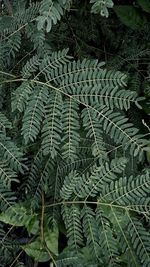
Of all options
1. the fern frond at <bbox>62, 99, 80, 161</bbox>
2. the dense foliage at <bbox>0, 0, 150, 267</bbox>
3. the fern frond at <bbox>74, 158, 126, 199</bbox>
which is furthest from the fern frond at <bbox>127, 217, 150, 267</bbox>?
the fern frond at <bbox>62, 99, 80, 161</bbox>

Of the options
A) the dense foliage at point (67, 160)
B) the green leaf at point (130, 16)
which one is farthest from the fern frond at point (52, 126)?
the green leaf at point (130, 16)

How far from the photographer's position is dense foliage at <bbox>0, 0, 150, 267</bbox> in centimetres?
98

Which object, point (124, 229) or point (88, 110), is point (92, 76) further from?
point (124, 229)

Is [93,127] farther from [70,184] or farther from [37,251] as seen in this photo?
[37,251]

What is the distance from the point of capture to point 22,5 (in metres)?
1.34

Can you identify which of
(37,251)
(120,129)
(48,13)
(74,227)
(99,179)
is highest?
(48,13)

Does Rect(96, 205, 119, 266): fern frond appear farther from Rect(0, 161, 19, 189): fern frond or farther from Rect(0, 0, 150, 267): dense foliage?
Rect(0, 161, 19, 189): fern frond

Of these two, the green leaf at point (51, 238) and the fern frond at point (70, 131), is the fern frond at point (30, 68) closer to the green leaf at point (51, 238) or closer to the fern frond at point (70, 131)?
the fern frond at point (70, 131)

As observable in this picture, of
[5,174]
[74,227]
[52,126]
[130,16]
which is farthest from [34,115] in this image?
[130,16]

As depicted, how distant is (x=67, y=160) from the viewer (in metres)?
1.01

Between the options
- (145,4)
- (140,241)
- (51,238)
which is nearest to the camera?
(140,241)

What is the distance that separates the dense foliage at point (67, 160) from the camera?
0.98m

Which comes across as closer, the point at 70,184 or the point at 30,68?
the point at 70,184

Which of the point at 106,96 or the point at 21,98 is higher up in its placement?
the point at 106,96
